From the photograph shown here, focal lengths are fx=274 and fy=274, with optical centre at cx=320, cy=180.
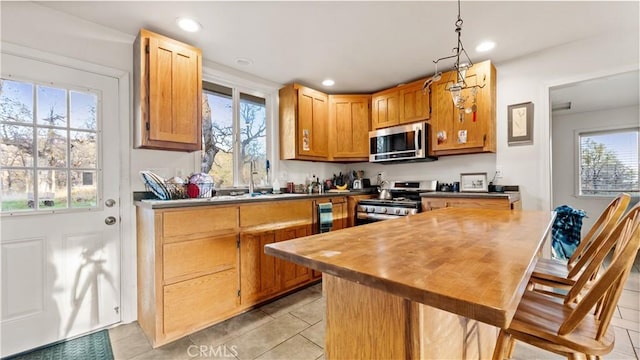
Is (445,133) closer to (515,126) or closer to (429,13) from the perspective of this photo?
(515,126)

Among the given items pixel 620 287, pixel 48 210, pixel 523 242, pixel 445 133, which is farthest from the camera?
pixel 445 133

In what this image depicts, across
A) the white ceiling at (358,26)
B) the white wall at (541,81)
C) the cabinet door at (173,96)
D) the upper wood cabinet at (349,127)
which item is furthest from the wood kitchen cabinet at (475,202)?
the cabinet door at (173,96)

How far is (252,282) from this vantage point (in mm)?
2363

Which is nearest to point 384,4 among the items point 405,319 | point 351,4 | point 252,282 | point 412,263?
point 351,4

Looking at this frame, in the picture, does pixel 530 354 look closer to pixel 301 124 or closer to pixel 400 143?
pixel 400 143

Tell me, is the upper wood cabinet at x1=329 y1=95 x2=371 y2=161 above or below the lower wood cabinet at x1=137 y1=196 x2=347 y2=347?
above

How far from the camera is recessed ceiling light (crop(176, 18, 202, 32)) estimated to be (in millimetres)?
2144

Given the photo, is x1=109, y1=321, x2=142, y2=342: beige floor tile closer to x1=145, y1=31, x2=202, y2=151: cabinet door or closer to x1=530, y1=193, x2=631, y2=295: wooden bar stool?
x1=145, y1=31, x2=202, y2=151: cabinet door

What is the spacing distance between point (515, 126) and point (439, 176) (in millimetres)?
981

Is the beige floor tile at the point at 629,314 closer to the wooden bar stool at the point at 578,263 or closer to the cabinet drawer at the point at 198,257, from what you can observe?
the wooden bar stool at the point at 578,263

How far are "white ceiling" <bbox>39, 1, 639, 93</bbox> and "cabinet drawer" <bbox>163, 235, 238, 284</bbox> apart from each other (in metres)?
1.73

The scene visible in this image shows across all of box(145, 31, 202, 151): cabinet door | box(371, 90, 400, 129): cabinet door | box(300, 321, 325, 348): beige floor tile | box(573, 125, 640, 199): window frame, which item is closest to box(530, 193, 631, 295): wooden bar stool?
box(300, 321, 325, 348): beige floor tile

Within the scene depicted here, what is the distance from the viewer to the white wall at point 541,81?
2.52 meters

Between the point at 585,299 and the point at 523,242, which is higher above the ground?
the point at 523,242
